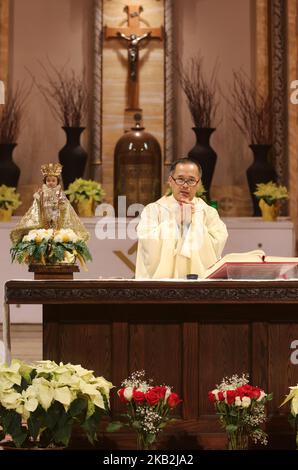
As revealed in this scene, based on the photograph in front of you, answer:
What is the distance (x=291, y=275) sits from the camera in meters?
6.08

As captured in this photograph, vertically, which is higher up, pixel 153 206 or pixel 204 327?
pixel 153 206

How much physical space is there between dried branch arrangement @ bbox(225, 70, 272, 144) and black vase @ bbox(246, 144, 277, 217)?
0.11 m

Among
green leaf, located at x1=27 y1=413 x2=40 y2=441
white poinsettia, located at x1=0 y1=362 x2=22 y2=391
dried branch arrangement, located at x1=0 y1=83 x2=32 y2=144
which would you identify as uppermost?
dried branch arrangement, located at x1=0 y1=83 x2=32 y2=144

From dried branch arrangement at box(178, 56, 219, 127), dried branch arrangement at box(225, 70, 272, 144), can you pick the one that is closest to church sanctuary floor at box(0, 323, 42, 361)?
dried branch arrangement at box(178, 56, 219, 127)

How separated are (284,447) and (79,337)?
125 cm

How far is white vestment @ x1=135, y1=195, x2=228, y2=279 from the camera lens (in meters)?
6.83

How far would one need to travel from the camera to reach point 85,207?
34.2 feet

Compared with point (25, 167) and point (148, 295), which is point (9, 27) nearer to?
point (25, 167)

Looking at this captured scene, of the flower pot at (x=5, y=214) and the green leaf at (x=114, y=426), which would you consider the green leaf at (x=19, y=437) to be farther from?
the flower pot at (x=5, y=214)

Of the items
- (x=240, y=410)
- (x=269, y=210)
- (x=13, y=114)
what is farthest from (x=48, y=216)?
(x=13, y=114)

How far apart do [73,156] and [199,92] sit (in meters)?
1.46

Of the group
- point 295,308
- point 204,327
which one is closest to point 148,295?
point 204,327

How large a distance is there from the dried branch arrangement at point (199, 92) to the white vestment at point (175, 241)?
12.9 feet

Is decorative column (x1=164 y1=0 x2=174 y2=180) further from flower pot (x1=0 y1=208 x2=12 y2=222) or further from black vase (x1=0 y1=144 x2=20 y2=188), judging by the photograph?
flower pot (x1=0 y1=208 x2=12 y2=222)
